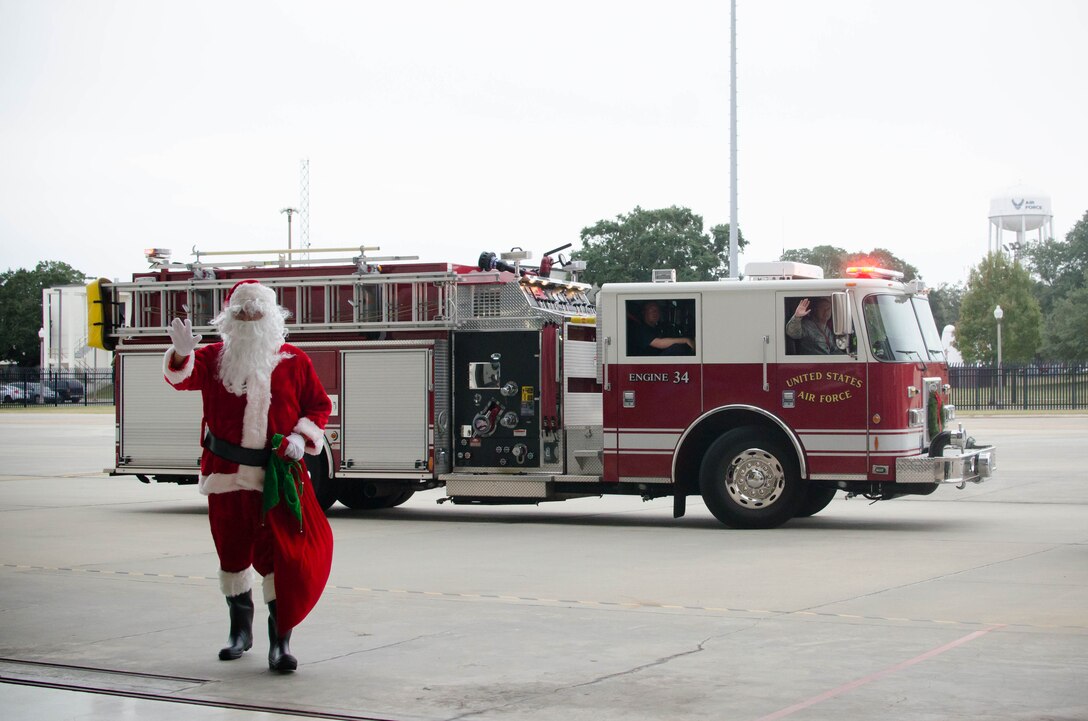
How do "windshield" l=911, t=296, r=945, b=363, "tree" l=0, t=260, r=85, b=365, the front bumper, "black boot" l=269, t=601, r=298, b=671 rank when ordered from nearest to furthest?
"black boot" l=269, t=601, r=298, b=671
the front bumper
"windshield" l=911, t=296, r=945, b=363
"tree" l=0, t=260, r=85, b=365

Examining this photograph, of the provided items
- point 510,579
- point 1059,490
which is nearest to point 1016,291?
point 1059,490

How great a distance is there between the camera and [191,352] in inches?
289

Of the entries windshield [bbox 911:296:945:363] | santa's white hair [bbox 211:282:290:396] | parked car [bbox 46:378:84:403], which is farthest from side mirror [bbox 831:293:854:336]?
parked car [bbox 46:378:84:403]

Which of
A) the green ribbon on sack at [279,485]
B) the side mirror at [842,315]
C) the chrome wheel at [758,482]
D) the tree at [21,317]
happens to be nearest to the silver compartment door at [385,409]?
the chrome wheel at [758,482]

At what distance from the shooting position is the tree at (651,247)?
2306 inches

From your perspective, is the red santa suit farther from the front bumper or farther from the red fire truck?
the front bumper

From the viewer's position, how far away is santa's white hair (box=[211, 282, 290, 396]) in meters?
7.41

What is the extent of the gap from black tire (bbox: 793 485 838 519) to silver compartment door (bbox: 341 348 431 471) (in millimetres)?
3915

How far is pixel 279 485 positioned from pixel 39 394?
69795mm

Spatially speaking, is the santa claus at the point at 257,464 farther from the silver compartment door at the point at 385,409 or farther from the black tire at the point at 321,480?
the black tire at the point at 321,480

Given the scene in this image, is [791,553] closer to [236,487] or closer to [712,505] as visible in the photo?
[712,505]

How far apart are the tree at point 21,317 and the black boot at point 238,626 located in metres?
92.5

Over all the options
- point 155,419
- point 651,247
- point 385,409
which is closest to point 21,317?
point 651,247

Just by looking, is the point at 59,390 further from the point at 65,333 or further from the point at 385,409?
the point at 385,409
